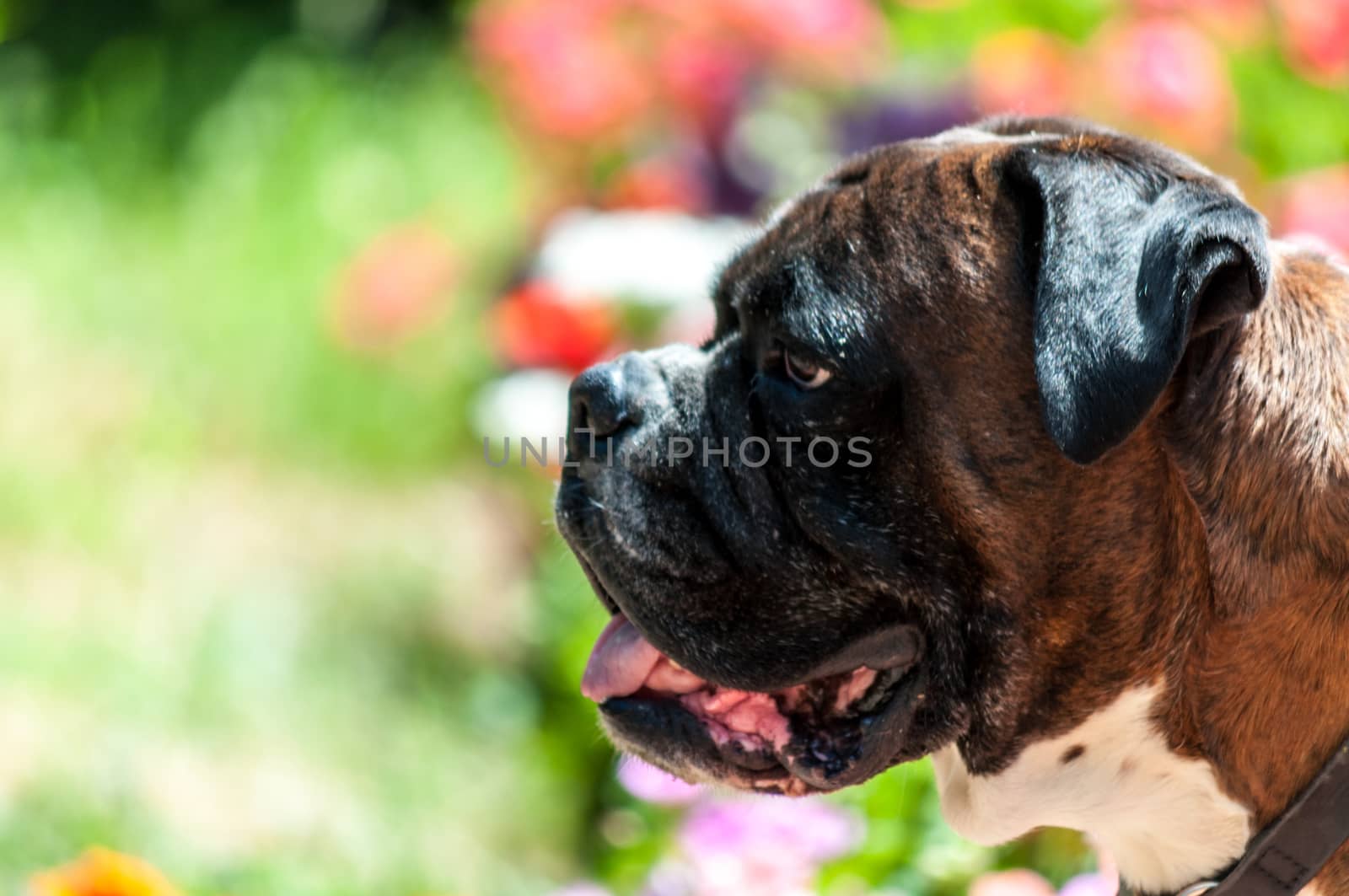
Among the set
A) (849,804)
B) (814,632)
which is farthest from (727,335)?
Result: (849,804)

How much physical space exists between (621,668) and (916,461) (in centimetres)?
67

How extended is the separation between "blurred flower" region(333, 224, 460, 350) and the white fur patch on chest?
4.33 metres

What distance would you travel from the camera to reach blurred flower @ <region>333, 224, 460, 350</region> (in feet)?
21.1

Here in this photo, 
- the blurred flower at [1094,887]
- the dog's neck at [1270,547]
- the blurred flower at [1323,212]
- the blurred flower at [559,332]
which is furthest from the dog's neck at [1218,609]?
the blurred flower at [559,332]

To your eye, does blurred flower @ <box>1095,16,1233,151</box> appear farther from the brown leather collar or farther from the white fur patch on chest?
the brown leather collar

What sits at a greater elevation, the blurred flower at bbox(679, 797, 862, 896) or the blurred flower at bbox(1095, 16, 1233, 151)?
the blurred flower at bbox(1095, 16, 1233, 151)

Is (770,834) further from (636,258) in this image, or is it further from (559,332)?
(636,258)

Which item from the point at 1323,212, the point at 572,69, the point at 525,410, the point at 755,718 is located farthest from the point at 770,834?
the point at 572,69

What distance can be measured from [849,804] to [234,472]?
3109 mm

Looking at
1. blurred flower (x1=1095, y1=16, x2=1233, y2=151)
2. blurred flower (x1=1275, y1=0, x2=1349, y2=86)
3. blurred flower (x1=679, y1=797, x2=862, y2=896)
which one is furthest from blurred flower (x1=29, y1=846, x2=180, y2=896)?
blurred flower (x1=1275, y1=0, x2=1349, y2=86)

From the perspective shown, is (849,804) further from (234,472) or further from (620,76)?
(620,76)

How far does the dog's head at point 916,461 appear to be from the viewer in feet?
6.99

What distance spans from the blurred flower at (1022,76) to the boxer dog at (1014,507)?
3689 millimetres

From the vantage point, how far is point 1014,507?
230 cm
